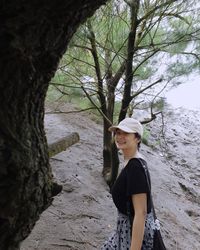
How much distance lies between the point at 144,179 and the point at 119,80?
2154mm

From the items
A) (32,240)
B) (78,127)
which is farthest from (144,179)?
(78,127)

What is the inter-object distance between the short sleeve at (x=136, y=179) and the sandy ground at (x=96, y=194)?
45.0 inches

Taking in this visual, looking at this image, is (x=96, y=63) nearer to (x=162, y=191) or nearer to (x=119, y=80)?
(x=119, y=80)

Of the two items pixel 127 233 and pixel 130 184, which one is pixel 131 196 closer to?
pixel 130 184

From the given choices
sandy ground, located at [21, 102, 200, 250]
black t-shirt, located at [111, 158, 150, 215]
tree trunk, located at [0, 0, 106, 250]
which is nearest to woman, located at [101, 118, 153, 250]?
black t-shirt, located at [111, 158, 150, 215]

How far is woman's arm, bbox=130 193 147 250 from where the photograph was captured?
150 centimetres

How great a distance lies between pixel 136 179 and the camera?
60.2 inches

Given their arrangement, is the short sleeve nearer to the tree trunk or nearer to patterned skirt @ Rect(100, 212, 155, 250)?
patterned skirt @ Rect(100, 212, 155, 250)

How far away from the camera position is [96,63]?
3.45 m

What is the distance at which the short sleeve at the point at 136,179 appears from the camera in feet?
4.98

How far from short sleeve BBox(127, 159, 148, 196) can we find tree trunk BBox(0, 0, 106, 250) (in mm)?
550

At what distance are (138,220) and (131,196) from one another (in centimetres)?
10

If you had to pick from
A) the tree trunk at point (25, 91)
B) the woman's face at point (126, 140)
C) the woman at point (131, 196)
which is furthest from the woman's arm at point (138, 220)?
the tree trunk at point (25, 91)

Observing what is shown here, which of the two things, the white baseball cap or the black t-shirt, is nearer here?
the black t-shirt
